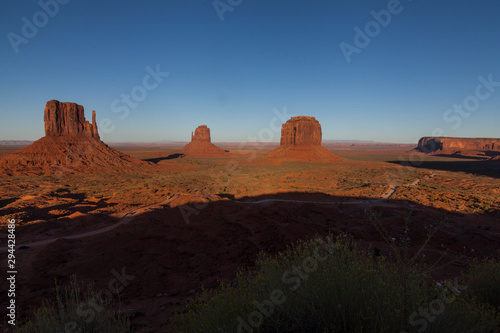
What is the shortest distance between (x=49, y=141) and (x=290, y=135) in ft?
221

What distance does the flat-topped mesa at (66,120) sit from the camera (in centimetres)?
4759

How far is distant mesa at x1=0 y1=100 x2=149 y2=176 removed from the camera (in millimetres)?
38906

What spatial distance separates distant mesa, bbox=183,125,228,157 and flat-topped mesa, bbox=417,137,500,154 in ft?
378

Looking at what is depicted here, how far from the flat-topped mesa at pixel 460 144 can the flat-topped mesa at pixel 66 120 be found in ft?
508

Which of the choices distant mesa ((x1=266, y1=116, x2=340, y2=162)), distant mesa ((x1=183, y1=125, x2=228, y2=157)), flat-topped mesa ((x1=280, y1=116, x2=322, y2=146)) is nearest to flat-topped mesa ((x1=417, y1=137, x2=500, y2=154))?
flat-topped mesa ((x1=280, y1=116, x2=322, y2=146))

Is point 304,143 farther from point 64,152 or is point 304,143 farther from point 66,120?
point 66,120

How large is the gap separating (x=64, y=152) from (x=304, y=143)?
212ft

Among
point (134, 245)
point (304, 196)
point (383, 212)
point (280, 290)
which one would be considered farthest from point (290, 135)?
point (280, 290)
